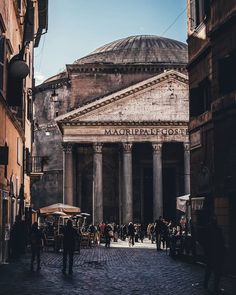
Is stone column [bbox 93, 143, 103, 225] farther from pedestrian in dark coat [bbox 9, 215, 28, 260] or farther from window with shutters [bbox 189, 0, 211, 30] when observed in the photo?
window with shutters [bbox 189, 0, 211, 30]

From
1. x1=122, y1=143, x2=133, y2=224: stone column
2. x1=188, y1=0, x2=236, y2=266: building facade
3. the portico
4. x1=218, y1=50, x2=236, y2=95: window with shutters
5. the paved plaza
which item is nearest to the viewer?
the paved plaza

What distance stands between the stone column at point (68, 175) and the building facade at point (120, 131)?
0.06m

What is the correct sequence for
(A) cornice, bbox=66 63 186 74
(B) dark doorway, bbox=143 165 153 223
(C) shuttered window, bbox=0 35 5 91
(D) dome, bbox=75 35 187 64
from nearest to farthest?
(C) shuttered window, bbox=0 35 5 91 → (B) dark doorway, bbox=143 165 153 223 → (A) cornice, bbox=66 63 186 74 → (D) dome, bbox=75 35 187 64

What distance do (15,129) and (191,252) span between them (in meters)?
5.74

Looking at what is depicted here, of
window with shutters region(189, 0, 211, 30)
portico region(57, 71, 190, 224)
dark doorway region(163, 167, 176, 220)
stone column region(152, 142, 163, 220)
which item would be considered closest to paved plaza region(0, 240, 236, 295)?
window with shutters region(189, 0, 211, 30)

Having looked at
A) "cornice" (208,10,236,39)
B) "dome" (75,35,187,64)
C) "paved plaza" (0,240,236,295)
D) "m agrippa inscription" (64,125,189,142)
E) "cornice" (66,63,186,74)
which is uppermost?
"dome" (75,35,187,64)

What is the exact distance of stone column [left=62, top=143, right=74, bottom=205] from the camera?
33.5 metres

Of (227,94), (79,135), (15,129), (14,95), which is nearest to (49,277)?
(14,95)

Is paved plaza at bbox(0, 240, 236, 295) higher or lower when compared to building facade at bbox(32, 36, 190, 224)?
lower

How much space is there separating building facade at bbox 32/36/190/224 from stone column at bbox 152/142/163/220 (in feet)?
0.19

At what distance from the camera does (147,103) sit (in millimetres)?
34656

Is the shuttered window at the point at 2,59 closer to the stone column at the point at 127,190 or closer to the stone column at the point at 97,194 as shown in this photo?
the stone column at the point at 97,194

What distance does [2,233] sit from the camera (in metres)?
12.8

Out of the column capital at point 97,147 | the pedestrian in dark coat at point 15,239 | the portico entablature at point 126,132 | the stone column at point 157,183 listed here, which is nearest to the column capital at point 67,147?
the portico entablature at point 126,132
